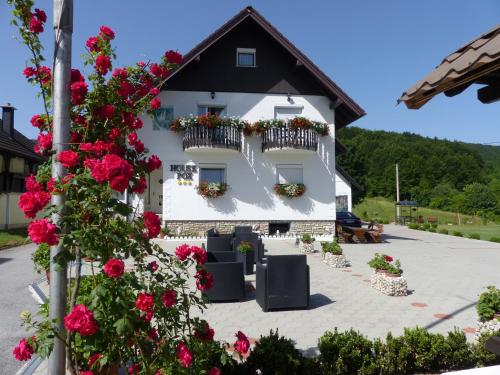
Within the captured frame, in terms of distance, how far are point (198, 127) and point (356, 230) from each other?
815 cm

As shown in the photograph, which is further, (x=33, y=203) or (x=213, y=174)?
(x=213, y=174)

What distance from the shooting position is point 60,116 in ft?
8.15

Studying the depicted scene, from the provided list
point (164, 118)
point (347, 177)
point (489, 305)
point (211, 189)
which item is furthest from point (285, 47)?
point (489, 305)

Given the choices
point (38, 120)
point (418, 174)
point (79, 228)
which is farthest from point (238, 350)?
point (418, 174)

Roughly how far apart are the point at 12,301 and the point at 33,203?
20.1ft

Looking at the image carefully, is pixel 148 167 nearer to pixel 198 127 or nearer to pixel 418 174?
pixel 198 127

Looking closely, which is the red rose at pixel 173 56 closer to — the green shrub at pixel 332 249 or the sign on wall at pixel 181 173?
the green shrub at pixel 332 249

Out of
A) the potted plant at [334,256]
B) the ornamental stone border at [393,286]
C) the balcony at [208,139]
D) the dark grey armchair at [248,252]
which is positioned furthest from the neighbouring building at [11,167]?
the ornamental stone border at [393,286]

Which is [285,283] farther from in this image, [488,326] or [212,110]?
[212,110]

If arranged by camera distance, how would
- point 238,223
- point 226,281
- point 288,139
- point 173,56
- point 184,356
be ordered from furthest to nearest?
point 238,223 < point 288,139 < point 226,281 < point 173,56 < point 184,356

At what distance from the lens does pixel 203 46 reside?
16.0 metres

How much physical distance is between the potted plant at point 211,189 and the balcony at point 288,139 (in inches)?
99.7

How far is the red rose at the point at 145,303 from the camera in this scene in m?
2.17

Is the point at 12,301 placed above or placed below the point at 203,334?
below
